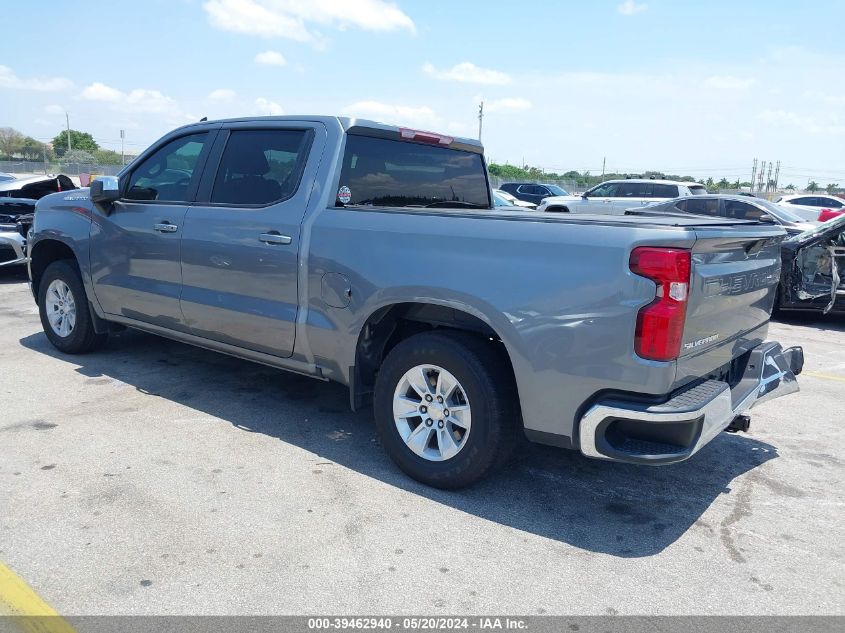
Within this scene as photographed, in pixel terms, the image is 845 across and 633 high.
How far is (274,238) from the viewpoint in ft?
14.0

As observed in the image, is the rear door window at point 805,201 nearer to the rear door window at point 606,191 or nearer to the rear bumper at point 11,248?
the rear door window at point 606,191

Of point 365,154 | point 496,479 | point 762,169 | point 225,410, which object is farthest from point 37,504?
point 762,169

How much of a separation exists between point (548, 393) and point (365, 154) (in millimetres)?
2050

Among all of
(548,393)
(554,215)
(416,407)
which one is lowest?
(416,407)

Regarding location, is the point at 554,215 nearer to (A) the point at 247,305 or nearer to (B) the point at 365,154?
(B) the point at 365,154

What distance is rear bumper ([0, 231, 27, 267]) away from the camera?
31.9 feet

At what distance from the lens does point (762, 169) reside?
233ft

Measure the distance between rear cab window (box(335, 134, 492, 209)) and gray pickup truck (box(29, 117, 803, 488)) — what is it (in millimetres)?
16

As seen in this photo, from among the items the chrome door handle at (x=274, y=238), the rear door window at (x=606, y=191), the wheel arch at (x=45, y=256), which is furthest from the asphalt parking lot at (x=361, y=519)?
the rear door window at (x=606, y=191)

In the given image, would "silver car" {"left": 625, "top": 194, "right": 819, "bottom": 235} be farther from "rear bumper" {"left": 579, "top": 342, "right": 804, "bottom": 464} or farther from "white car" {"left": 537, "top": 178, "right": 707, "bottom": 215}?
"rear bumper" {"left": 579, "top": 342, "right": 804, "bottom": 464}

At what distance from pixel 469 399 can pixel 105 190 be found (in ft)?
11.4

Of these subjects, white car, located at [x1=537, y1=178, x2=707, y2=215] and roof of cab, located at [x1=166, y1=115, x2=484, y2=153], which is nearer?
roof of cab, located at [x1=166, y1=115, x2=484, y2=153]

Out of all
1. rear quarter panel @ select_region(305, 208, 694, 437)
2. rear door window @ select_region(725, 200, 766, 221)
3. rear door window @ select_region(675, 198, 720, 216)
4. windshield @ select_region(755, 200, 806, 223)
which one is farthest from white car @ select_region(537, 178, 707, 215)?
rear quarter panel @ select_region(305, 208, 694, 437)

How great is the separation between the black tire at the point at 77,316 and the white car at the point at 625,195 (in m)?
13.9
